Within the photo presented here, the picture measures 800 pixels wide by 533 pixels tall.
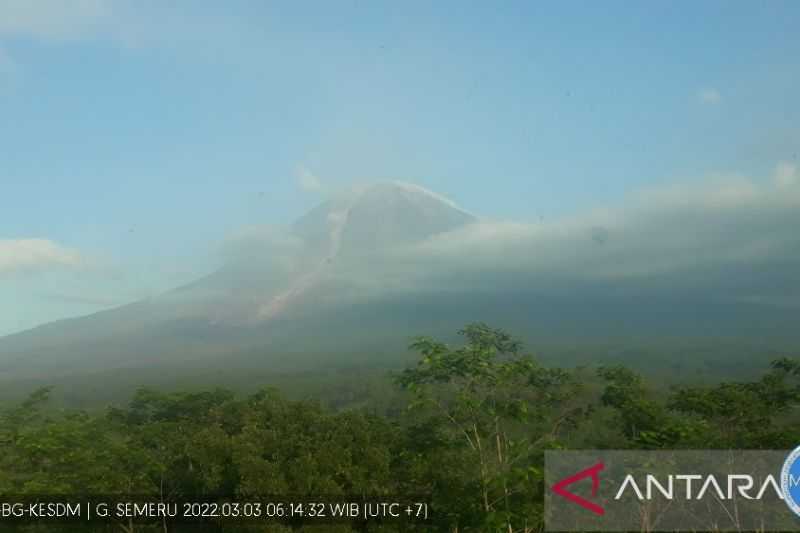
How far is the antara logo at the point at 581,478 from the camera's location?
33.1 feet

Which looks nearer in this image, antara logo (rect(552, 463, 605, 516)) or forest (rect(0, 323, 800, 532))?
antara logo (rect(552, 463, 605, 516))

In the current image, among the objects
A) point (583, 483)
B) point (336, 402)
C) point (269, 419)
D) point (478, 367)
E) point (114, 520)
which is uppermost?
point (478, 367)

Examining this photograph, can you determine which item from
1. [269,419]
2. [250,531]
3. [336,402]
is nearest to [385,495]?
[250,531]

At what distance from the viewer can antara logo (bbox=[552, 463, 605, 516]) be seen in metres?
10.1

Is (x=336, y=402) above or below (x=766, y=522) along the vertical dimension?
below

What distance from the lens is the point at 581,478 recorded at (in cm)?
1041

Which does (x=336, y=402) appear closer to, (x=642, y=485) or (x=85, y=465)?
(x=85, y=465)

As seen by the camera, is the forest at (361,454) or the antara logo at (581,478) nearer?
the antara logo at (581,478)

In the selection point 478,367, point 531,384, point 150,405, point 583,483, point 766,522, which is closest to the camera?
point 766,522

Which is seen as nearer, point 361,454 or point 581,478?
point 581,478

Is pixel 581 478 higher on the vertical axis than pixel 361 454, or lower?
lower

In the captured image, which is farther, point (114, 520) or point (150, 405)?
point (150, 405)

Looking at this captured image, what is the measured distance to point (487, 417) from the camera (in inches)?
579

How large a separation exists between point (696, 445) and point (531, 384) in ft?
25.9
